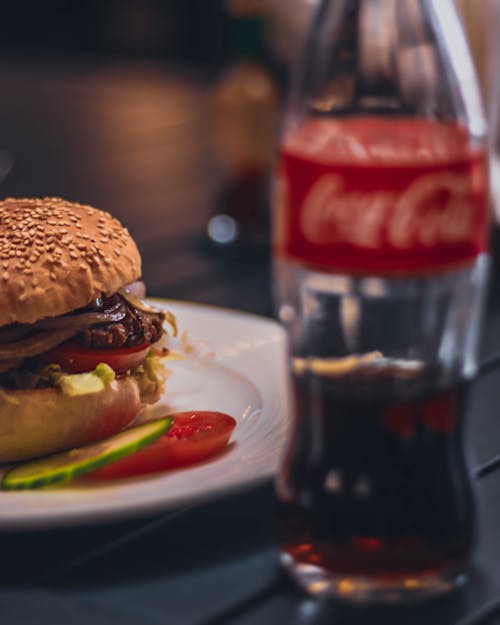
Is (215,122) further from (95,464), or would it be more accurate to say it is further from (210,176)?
(95,464)

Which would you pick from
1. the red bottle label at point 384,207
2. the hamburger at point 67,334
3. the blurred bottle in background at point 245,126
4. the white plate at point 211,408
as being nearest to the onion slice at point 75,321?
the hamburger at point 67,334

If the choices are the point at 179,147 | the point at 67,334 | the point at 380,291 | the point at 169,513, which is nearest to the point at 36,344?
the point at 67,334

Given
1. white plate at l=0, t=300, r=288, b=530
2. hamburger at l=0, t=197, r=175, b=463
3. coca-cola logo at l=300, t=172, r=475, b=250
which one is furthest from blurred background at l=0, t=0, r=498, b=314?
coca-cola logo at l=300, t=172, r=475, b=250

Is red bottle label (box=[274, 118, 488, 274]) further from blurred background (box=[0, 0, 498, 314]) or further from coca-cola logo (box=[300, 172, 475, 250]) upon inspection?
blurred background (box=[0, 0, 498, 314])

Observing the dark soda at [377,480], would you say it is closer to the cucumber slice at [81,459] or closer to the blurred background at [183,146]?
the cucumber slice at [81,459]

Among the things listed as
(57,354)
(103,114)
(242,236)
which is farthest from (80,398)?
(103,114)

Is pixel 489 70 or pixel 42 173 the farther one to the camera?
pixel 42 173

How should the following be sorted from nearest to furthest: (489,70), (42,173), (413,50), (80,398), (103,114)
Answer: (413,50)
(80,398)
(489,70)
(42,173)
(103,114)
